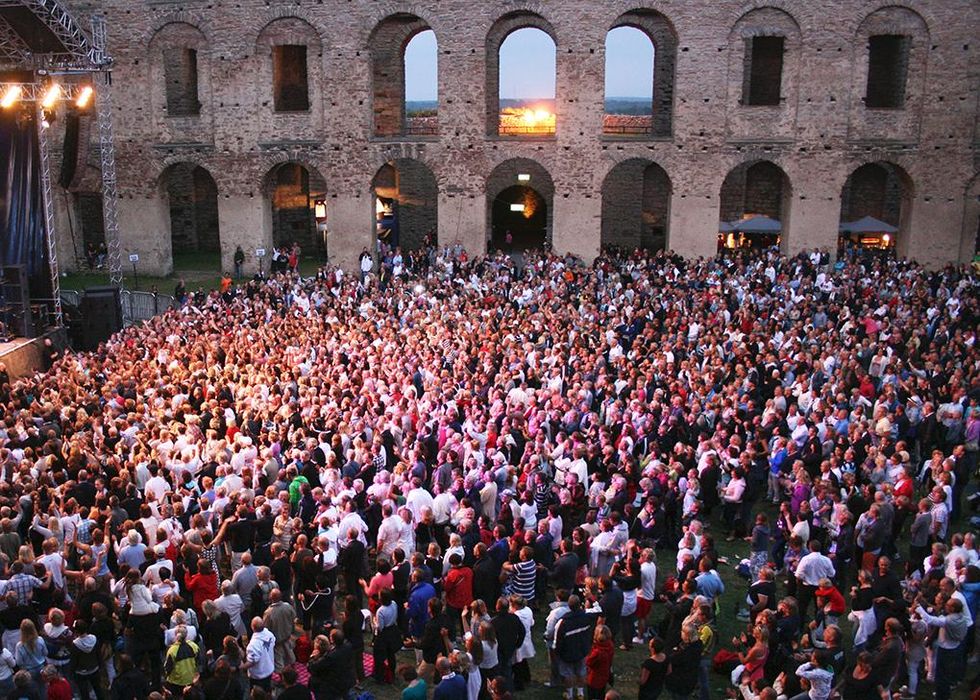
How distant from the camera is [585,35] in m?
29.1

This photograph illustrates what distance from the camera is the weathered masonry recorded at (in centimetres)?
2823

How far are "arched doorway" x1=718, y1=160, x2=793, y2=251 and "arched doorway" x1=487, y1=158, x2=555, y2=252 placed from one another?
6.54 metres

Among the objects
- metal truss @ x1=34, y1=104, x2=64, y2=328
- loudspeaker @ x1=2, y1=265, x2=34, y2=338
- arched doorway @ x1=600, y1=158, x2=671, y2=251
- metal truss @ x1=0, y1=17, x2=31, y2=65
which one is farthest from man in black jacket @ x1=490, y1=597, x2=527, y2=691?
arched doorway @ x1=600, y1=158, x2=671, y2=251

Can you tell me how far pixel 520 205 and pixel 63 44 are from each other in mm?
18694

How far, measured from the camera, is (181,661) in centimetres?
832

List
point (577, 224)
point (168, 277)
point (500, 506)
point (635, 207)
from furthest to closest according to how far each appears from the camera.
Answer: point (635, 207) < point (168, 277) < point (577, 224) < point (500, 506)

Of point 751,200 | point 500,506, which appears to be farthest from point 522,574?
point 751,200

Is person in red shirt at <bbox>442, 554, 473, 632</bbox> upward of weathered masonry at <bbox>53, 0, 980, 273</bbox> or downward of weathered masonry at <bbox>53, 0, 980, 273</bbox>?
downward

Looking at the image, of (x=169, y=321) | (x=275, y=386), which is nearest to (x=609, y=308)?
(x=275, y=386)

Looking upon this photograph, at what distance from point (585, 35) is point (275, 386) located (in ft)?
58.6

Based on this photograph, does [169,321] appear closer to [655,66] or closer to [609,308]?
[609,308]

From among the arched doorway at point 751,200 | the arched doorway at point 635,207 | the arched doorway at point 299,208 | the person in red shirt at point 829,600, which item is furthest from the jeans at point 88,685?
the arched doorway at point 299,208

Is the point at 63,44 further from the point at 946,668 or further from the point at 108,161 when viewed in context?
the point at 946,668

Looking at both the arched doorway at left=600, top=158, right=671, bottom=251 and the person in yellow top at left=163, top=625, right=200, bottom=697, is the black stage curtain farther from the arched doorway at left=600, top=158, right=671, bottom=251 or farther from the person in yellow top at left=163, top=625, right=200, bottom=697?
the arched doorway at left=600, top=158, right=671, bottom=251
